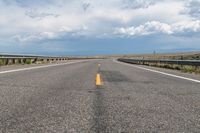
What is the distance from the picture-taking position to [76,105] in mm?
5711

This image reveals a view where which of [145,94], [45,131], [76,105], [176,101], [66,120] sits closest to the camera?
[45,131]

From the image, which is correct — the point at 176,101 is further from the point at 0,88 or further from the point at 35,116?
the point at 0,88

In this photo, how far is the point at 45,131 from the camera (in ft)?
12.9

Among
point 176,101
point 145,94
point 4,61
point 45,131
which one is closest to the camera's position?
point 45,131

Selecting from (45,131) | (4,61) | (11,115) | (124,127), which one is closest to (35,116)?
(11,115)

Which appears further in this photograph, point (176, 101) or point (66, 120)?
point (176, 101)

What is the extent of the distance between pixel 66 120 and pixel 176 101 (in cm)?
276

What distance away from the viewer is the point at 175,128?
13.5 feet

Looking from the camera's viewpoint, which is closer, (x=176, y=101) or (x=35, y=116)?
(x=35, y=116)

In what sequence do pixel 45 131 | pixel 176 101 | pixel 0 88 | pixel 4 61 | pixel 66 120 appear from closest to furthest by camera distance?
pixel 45 131, pixel 66 120, pixel 176 101, pixel 0 88, pixel 4 61

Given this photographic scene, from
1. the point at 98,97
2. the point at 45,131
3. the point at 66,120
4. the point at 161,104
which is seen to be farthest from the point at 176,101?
the point at 45,131

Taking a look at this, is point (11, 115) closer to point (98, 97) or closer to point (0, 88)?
point (98, 97)

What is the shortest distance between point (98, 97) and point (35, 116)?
7.02ft

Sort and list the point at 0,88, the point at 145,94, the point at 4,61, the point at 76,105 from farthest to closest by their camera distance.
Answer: the point at 4,61 → the point at 0,88 → the point at 145,94 → the point at 76,105
